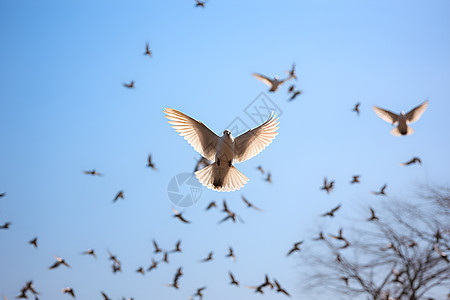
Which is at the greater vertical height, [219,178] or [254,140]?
[254,140]

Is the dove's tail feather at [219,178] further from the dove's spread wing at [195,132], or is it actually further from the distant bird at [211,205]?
the distant bird at [211,205]

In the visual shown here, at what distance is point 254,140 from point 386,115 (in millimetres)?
7275

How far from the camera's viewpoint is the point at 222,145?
12375 millimetres

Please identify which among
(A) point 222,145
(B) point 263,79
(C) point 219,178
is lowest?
(C) point 219,178

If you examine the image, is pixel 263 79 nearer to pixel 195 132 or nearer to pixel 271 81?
pixel 271 81

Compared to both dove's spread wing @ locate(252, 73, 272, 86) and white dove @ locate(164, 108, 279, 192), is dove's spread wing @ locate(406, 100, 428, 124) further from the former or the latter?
white dove @ locate(164, 108, 279, 192)

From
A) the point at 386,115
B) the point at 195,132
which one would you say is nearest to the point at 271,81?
the point at 386,115

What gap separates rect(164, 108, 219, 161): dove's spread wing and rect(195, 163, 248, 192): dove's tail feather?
1.79ft

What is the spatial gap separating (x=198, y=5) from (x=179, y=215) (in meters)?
9.02

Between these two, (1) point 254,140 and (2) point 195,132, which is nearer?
(2) point 195,132

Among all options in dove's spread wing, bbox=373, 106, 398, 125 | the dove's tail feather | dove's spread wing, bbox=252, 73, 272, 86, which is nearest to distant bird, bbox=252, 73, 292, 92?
dove's spread wing, bbox=252, 73, 272, 86

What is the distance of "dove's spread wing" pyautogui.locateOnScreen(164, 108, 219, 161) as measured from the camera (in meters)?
12.2

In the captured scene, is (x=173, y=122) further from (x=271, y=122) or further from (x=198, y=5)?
(x=198, y=5)

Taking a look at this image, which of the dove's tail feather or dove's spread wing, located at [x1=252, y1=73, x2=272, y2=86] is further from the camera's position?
dove's spread wing, located at [x1=252, y1=73, x2=272, y2=86]
